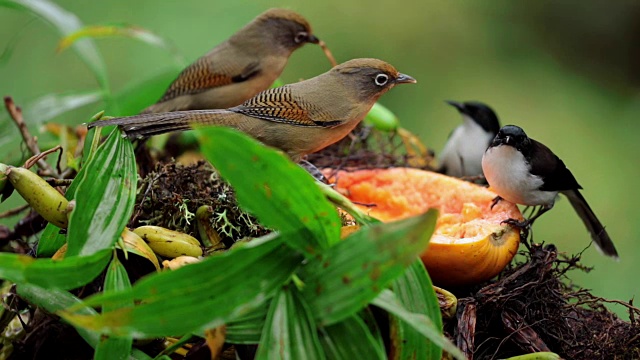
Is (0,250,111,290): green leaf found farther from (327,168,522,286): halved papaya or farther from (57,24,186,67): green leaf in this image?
(57,24,186,67): green leaf

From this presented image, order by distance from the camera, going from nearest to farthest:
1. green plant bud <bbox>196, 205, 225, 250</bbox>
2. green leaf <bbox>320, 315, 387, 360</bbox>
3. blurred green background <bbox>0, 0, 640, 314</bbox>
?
green leaf <bbox>320, 315, 387, 360</bbox>
green plant bud <bbox>196, 205, 225, 250</bbox>
blurred green background <bbox>0, 0, 640, 314</bbox>

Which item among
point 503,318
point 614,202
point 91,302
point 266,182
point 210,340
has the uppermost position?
point 266,182

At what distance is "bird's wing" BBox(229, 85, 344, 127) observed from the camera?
7.19 ft

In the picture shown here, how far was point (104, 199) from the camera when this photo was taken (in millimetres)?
1464

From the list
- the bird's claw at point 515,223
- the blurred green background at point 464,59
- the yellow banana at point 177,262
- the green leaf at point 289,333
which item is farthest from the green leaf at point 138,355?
the blurred green background at point 464,59

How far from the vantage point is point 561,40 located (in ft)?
18.0

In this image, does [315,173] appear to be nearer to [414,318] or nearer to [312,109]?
[312,109]

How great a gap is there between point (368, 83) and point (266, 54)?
0.62 m

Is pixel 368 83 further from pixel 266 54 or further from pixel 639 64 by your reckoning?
pixel 639 64

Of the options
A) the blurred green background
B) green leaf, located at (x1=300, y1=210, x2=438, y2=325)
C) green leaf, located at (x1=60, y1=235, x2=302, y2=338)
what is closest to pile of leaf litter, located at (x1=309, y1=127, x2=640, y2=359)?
green leaf, located at (x1=300, y1=210, x2=438, y2=325)

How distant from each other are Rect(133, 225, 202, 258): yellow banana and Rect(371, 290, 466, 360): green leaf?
497mm

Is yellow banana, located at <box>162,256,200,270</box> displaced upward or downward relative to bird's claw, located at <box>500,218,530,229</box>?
upward

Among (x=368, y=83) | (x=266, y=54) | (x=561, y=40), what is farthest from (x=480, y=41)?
(x=368, y=83)

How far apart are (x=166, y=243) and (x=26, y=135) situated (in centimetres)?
87
